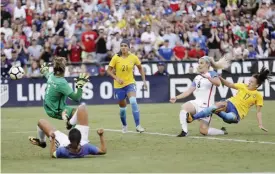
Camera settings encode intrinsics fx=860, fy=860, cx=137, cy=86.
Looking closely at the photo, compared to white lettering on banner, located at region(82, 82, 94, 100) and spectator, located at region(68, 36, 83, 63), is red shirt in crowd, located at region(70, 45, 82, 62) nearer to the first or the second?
spectator, located at region(68, 36, 83, 63)

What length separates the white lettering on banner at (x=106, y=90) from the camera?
28.7 meters

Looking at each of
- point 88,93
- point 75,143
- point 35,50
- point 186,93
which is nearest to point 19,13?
point 35,50

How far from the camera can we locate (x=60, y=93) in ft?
50.6

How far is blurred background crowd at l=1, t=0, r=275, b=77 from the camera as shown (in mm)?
30594

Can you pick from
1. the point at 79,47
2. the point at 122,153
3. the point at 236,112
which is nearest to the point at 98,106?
the point at 79,47

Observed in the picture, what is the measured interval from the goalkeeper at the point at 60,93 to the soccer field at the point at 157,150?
78 cm

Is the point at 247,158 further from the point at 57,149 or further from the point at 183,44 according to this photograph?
the point at 183,44

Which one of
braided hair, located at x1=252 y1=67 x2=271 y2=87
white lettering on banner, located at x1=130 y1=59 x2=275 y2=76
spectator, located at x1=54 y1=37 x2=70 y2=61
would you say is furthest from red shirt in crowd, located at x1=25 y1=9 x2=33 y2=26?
braided hair, located at x1=252 y1=67 x2=271 y2=87

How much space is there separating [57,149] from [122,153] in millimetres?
1569

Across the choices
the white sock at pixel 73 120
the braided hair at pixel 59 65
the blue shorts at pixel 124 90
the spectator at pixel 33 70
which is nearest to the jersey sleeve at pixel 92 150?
the white sock at pixel 73 120

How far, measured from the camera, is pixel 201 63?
18031mm

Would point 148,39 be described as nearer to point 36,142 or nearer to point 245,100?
point 245,100

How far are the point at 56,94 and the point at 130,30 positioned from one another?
1634 centimetres

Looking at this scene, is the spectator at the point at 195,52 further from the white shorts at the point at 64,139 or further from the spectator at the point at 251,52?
the white shorts at the point at 64,139
